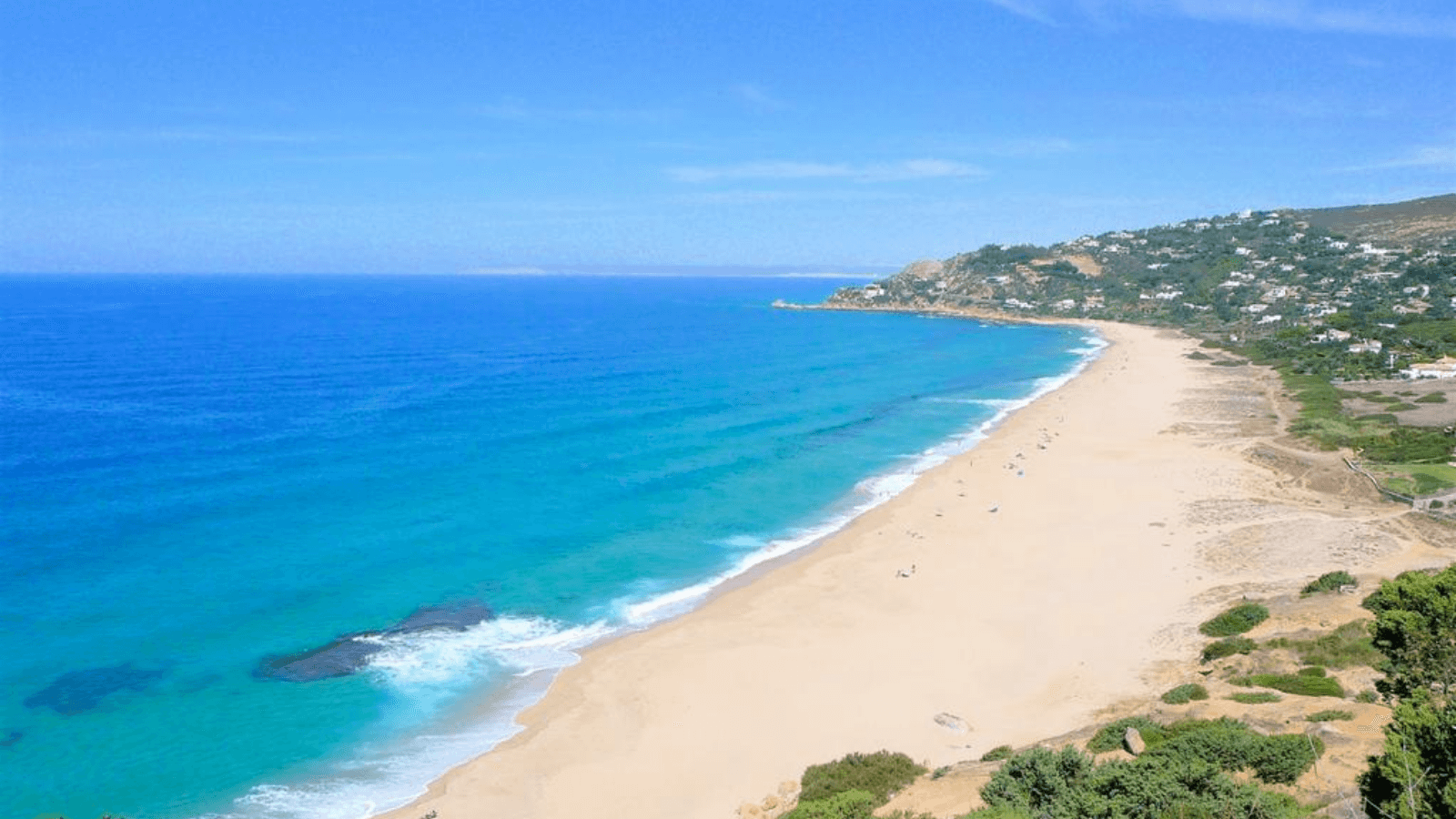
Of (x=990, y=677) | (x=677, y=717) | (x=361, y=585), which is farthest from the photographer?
(x=361, y=585)

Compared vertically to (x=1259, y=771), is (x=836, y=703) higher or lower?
lower

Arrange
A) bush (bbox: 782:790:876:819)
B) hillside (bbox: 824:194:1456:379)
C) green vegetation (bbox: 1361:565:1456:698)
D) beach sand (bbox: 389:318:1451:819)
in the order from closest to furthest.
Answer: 1. bush (bbox: 782:790:876:819)
2. green vegetation (bbox: 1361:565:1456:698)
3. beach sand (bbox: 389:318:1451:819)
4. hillside (bbox: 824:194:1456:379)

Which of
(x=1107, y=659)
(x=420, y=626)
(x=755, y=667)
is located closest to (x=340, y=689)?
(x=420, y=626)

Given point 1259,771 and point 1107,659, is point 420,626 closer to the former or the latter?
point 1107,659

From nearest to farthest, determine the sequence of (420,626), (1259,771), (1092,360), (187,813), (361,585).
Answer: (1259,771) < (187,813) < (420,626) < (361,585) < (1092,360)

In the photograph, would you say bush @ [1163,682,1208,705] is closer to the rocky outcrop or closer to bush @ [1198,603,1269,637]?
bush @ [1198,603,1269,637]

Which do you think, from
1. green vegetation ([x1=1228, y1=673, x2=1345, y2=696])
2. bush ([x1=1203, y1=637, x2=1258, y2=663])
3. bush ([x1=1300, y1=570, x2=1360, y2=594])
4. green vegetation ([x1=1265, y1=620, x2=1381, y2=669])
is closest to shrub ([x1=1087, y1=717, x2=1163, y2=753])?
green vegetation ([x1=1228, y1=673, x2=1345, y2=696])
